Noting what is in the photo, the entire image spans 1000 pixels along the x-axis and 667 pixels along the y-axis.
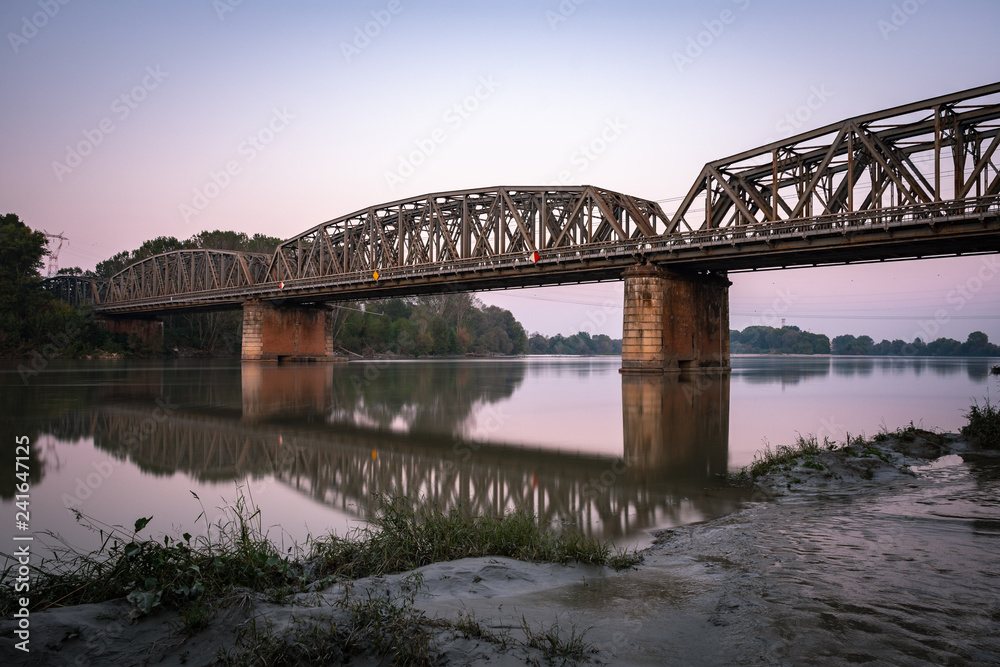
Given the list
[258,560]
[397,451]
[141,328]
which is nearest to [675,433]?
[397,451]

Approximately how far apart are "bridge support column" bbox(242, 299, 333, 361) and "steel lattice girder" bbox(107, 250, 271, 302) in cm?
823

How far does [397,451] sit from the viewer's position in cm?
1234

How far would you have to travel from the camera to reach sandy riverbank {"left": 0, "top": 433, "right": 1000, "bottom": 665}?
3.57 m

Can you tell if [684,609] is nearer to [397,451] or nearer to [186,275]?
[397,451]

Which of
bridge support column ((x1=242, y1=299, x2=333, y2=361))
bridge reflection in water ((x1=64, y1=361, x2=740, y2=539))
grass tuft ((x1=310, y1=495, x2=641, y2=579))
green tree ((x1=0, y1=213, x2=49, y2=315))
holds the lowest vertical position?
bridge reflection in water ((x1=64, y1=361, x2=740, y2=539))

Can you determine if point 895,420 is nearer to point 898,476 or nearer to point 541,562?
point 898,476

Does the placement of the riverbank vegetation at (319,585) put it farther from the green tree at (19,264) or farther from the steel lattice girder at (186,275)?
the green tree at (19,264)

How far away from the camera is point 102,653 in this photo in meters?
3.57

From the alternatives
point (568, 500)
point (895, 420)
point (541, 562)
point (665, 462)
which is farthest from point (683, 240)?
point (541, 562)


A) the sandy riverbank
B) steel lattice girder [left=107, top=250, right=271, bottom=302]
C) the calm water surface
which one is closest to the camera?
the sandy riverbank

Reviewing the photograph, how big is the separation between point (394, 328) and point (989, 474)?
366 feet

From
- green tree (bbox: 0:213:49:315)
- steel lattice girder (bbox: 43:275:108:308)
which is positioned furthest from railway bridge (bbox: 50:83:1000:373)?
steel lattice girder (bbox: 43:275:108:308)

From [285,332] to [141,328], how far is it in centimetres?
4188

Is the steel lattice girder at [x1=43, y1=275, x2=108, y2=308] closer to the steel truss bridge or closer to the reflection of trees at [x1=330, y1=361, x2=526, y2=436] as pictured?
the steel truss bridge
